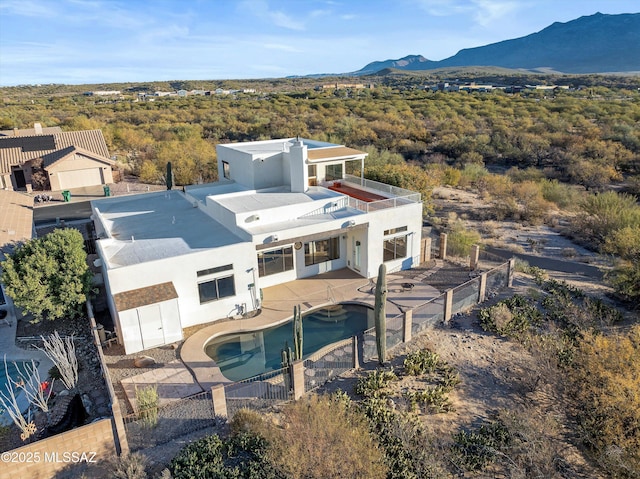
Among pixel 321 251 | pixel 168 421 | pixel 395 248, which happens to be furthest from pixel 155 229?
pixel 395 248

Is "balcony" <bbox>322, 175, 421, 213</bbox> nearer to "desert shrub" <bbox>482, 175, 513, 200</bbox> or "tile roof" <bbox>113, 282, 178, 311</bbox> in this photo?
"tile roof" <bbox>113, 282, 178, 311</bbox>

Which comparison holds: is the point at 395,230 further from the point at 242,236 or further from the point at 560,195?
the point at 560,195

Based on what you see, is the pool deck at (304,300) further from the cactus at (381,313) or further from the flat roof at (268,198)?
the flat roof at (268,198)

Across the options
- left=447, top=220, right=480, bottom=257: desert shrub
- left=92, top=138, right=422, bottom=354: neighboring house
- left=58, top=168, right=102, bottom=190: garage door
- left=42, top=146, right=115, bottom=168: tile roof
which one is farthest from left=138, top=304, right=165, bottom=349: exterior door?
left=58, top=168, right=102, bottom=190: garage door

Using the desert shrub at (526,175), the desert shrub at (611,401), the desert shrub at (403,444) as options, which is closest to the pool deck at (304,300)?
the desert shrub at (403,444)

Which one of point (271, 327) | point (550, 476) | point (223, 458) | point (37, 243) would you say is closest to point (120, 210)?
point (37, 243)

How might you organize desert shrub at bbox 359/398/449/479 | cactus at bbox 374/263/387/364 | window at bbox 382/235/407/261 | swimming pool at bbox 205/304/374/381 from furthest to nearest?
window at bbox 382/235/407/261, swimming pool at bbox 205/304/374/381, cactus at bbox 374/263/387/364, desert shrub at bbox 359/398/449/479
